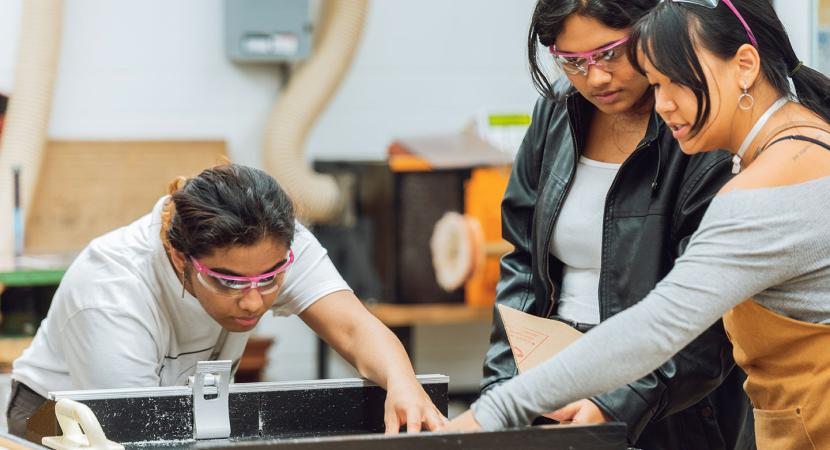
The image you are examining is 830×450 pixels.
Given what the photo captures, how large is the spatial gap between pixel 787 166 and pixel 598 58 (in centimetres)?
38

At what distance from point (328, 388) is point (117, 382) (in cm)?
30

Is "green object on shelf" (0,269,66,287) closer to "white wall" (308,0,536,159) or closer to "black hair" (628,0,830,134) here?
"white wall" (308,0,536,159)

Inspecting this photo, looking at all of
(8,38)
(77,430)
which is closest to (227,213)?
(77,430)

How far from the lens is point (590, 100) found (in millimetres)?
1618

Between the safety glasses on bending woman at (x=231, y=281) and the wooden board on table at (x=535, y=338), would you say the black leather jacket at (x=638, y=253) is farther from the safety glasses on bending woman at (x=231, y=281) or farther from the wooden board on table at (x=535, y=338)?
the safety glasses on bending woman at (x=231, y=281)

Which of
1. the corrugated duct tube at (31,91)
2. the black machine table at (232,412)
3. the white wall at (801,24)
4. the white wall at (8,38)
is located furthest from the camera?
the white wall at (8,38)

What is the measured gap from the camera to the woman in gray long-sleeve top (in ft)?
3.92

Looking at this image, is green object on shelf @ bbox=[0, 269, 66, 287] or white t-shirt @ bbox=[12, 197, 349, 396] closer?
white t-shirt @ bbox=[12, 197, 349, 396]

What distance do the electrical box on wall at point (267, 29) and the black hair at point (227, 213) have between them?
260cm

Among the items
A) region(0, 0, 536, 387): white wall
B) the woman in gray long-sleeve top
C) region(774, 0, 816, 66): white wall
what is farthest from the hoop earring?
region(0, 0, 536, 387): white wall

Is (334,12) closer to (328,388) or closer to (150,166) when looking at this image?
(150,166)

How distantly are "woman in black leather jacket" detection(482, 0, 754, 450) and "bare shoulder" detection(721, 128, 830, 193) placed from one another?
27 cm

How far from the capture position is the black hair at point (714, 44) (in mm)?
1275

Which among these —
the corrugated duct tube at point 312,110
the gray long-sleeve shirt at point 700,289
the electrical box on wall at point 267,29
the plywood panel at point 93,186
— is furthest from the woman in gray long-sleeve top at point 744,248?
the plywood panel at point 93,186
